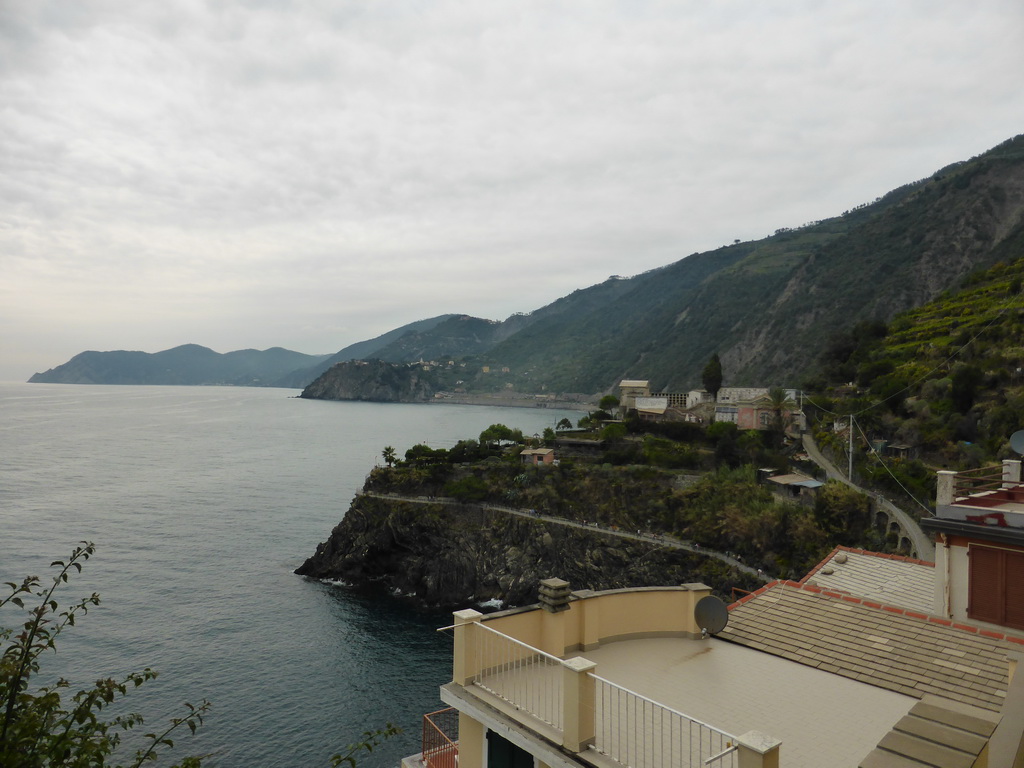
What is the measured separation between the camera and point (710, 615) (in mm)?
9562

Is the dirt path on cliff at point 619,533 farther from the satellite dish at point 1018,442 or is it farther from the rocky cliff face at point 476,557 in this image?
the satellite dish at point 1018,442

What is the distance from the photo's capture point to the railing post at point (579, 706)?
5.94m

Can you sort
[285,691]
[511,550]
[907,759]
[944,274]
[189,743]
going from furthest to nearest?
[944,274], [511,550], [285,691], [189,743], [907,759]

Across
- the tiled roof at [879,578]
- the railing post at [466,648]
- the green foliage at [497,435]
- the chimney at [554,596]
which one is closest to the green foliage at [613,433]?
the green foliage at [497,435]

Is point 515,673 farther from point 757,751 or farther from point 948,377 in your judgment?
point 948,377

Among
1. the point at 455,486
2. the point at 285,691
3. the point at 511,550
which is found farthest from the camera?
the point at 455,486

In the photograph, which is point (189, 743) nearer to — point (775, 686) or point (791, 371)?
point (775, 686)

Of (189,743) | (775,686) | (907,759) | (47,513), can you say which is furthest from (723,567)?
(47,513)

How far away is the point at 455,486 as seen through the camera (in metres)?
55.6

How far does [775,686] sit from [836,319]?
127 meters

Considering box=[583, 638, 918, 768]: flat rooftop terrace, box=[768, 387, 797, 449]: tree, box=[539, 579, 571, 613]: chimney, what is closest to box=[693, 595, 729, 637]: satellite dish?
box=[583, 638, 918, 768]: flat rooftop terrace

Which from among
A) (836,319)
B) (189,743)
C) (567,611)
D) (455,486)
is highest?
(836,319)

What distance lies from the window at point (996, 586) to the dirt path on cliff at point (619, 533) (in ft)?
94.7

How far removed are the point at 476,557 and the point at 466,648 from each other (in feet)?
140
